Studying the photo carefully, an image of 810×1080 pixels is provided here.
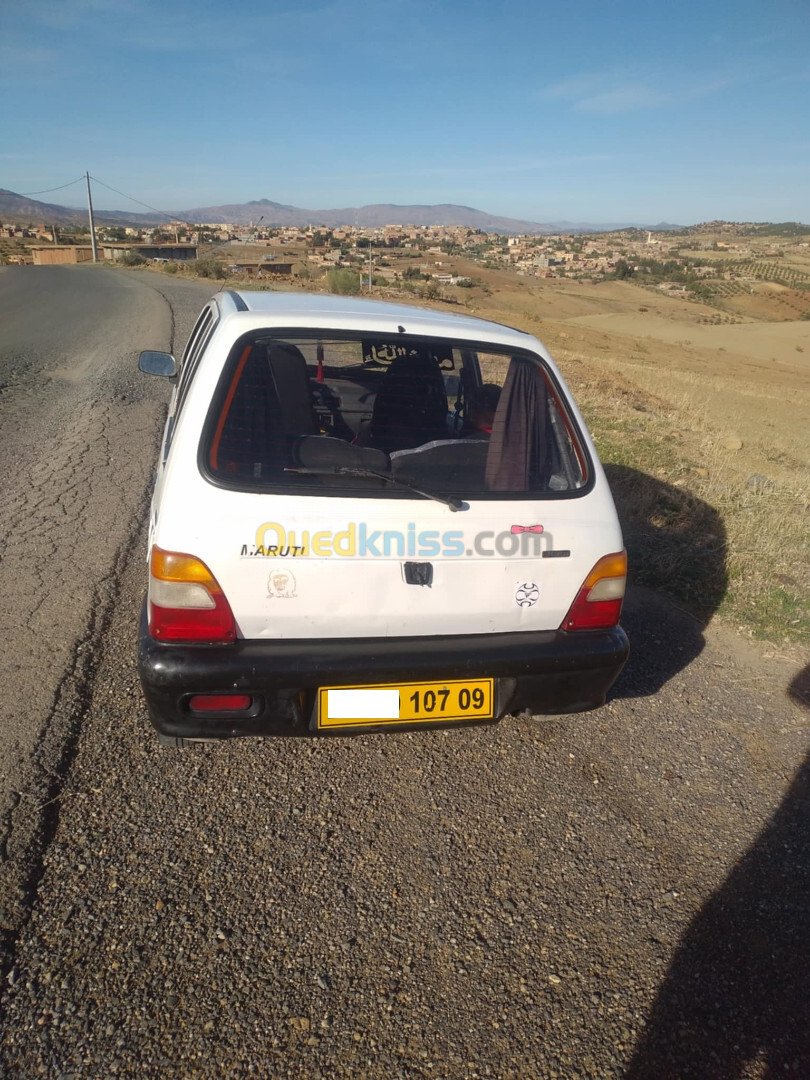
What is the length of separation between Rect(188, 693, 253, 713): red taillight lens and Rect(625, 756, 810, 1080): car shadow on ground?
4.88ft

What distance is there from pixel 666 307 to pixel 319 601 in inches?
2267

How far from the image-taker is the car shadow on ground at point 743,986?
187 cm

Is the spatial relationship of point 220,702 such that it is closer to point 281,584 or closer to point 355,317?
point 281,584

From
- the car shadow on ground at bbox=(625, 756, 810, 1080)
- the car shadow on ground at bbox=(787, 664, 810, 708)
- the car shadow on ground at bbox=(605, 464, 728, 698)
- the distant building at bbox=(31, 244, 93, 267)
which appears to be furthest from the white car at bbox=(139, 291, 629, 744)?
the distant building at bbox=(31, 244, 93, 267)

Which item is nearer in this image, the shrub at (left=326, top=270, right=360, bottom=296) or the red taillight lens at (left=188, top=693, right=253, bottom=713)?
the red taillight lens at (left=188, top=693, right=253, bottom=713)

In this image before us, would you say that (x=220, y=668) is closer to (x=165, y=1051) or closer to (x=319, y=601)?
(x=319, y=601)

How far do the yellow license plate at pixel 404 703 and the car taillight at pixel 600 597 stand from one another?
0.41 m

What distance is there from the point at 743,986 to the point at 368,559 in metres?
1.66

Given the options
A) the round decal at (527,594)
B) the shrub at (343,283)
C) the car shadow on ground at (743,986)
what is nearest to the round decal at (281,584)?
the round decal at (527,594)

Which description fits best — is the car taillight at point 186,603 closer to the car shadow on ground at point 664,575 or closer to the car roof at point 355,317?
the car roof at point 355,317

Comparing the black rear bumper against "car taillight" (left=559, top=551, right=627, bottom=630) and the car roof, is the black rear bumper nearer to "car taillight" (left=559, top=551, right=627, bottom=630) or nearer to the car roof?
"car taillight" (left=559, top=551, right=627, bottom=630)

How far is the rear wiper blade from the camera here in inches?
96.7

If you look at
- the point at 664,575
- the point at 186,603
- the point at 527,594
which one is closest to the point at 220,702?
the point at 186,603

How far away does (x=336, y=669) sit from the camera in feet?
7.94
